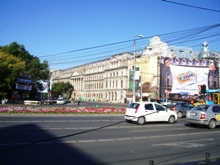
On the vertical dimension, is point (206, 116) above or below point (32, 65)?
below

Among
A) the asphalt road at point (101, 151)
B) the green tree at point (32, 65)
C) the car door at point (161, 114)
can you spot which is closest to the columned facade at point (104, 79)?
the green tree at point (32, 65)

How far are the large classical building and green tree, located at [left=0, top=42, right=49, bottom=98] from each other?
25.3 metres

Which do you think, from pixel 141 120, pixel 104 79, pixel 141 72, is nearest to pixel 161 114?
pixel 141 120

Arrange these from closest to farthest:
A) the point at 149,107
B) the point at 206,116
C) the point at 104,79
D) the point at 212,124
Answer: the point at 206,116
the point at 212,124
the point at 149,107
the point at 104,79

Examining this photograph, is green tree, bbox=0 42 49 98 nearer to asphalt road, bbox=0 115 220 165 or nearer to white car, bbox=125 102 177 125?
white car, bbox=125 102 177 125

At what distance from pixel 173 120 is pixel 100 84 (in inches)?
3872

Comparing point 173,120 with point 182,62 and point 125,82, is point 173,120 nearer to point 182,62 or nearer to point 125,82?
point 182,62

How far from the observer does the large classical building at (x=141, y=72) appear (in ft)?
271

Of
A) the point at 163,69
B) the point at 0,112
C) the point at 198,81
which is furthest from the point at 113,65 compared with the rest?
the point at 0,112

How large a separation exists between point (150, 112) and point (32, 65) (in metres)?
49.3

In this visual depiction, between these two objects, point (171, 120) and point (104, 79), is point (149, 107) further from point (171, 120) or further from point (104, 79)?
point (104, 79)

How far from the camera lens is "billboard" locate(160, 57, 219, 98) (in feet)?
271

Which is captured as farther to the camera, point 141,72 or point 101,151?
point 141,72

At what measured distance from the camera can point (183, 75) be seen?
8481 centimetres
